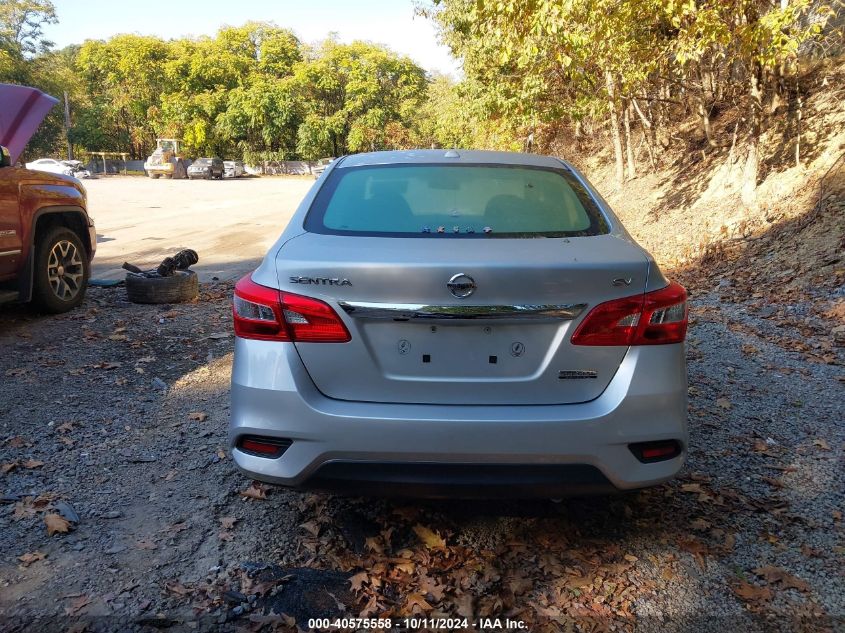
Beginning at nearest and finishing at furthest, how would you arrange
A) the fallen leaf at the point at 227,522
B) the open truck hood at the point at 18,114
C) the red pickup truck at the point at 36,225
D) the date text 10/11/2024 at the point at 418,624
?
the date text 10/11/2024 at the point at 418,624, the fallen leaf at the point at 227,522, the red pickup truck at the point at 36,225, the open truck hood at the point at 18,114

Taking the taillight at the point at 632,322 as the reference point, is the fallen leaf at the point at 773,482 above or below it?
below

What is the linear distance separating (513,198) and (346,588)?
1.95 meters

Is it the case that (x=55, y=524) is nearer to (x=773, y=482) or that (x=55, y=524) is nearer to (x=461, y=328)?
(x=461, y=328)

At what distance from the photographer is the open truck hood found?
22.7ft

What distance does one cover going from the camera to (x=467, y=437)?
102 inches

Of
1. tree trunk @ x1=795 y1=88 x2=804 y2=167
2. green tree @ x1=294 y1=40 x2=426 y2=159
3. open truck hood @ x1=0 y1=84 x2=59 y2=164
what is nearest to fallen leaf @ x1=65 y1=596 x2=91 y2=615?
open truck hood @ x1=0 y1=84 x2=59 y2=164

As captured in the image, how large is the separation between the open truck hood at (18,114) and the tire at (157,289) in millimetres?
1743

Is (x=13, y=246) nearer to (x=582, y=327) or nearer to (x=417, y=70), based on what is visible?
(x=582, y=327)

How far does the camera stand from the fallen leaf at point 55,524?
10.5 ft

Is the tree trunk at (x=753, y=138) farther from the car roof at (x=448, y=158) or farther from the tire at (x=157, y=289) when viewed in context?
the tire at (x=157, y=289)

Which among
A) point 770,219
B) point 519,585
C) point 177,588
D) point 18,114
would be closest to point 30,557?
point 177,588

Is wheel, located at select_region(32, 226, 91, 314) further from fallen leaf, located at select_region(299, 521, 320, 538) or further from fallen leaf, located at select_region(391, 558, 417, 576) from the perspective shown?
fallen leaf, located at select_region(391, 558, 417, 576)

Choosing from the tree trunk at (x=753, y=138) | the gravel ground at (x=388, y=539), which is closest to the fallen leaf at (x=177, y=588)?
the gravel ground at (x=388, y=539)

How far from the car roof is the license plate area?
1406 mm
